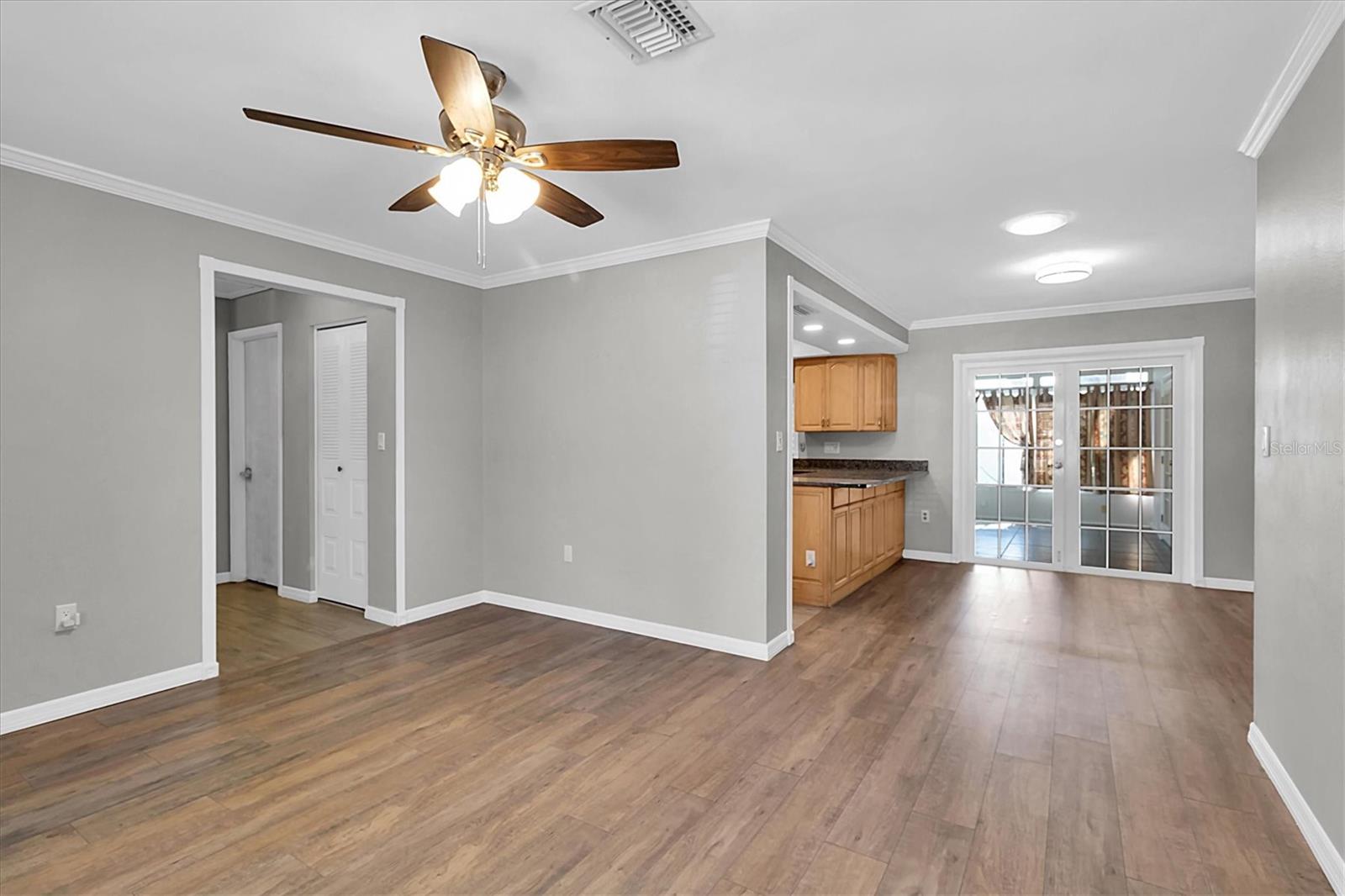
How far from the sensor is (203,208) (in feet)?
11.4

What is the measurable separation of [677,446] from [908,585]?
2801mm

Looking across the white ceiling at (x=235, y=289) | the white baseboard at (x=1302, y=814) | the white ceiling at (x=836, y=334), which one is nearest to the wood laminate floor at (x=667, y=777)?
the white baseboard at (x=1302, y=814)

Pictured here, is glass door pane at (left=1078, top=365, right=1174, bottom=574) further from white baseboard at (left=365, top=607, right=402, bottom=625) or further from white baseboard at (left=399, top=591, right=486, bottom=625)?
white baseboard at (left=365, top=607, right=402, bottom=625)

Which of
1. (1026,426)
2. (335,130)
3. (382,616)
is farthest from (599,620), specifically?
(1026,426)

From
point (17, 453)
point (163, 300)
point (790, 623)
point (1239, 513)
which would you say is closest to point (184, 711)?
point (17, 453)

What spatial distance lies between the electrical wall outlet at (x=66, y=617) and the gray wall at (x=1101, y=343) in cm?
639

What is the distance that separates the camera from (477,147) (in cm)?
214

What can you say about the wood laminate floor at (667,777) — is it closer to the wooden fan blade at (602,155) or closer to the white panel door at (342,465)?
the white panel door at (342,465)

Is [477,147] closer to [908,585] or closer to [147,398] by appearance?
[147,398]

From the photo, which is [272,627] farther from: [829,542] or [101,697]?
[829,542]

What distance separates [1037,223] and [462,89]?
3.21 metres

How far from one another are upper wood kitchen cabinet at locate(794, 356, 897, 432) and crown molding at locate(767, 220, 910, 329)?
1.12m

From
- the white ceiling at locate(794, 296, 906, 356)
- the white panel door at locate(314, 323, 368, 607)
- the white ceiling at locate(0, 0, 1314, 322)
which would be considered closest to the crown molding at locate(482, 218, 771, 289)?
the white ceiling at locate(0, 0, 1314, 322)

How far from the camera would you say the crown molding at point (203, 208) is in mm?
2924
